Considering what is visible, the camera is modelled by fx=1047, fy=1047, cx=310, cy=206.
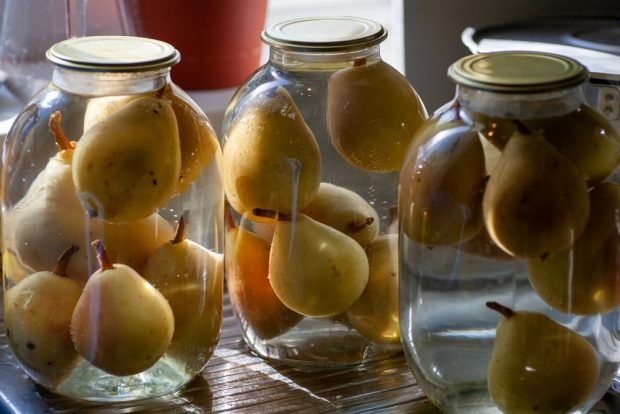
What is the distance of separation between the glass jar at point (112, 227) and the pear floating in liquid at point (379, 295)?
9 cm

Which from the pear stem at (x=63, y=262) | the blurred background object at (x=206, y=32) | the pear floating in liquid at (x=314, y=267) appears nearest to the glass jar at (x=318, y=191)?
the pear floating in liquid at (x=314, y=267)

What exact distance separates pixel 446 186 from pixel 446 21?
0.41 meters

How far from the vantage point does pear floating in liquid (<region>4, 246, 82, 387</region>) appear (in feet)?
1.95

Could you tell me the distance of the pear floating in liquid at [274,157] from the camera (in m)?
0.61

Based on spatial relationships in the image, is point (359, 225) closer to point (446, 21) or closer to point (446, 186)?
point (446, 186)

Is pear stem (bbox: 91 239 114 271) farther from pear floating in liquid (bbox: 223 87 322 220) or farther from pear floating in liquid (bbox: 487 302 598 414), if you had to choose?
pear floating in liquid (bbox: 487 302 598 414)

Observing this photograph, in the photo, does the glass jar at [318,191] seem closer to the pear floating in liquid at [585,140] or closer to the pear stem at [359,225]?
the pear stem at [359,225]

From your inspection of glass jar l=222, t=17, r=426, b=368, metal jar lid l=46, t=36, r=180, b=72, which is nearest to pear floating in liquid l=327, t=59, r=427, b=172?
glass jar l=222, t=17, r=426, b=368

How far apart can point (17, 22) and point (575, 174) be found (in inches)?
22.5

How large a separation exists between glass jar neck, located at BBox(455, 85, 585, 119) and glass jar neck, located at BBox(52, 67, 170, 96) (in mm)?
176

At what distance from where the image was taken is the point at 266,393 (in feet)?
2.10

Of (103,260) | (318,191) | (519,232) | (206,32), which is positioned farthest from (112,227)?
(206,32)

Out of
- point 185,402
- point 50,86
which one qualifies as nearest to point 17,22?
point 50,86

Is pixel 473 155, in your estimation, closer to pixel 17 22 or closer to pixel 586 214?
pixel 586 214
